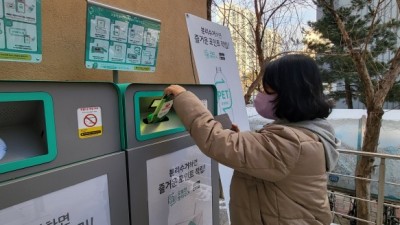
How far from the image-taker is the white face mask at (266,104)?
1.21 m

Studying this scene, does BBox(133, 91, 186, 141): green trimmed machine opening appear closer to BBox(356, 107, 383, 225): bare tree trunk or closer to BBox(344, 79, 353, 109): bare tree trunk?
BBox(356, 107, 383, 225): bare tree trunk

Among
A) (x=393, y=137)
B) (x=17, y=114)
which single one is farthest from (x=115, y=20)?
(x=393, y=137)

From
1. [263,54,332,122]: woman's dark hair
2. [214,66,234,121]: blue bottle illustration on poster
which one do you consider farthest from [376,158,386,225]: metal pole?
[263,54,332,122]: woman's dark hair

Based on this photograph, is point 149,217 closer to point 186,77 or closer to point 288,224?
point 288,224

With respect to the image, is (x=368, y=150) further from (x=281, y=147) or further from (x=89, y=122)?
(x=89, y=122)

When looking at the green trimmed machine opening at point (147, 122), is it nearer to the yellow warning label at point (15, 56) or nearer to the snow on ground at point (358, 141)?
the yellow warning label at point (15, 56)

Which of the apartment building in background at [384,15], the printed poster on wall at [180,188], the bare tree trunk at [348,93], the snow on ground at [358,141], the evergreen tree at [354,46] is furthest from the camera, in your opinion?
the bare tree trunk at [348,93]

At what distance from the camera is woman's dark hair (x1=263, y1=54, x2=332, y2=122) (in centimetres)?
113

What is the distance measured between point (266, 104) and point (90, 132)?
0.67 m

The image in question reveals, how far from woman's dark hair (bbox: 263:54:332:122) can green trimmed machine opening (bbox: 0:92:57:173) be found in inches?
30.7

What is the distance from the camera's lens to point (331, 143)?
1.17 metres

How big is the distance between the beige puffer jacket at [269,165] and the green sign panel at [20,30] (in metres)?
0.51

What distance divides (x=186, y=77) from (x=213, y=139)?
5.40 feet

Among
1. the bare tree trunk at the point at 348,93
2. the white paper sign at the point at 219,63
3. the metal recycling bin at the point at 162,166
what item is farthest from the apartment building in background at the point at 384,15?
the metal recycling bin at the point at 162,166
